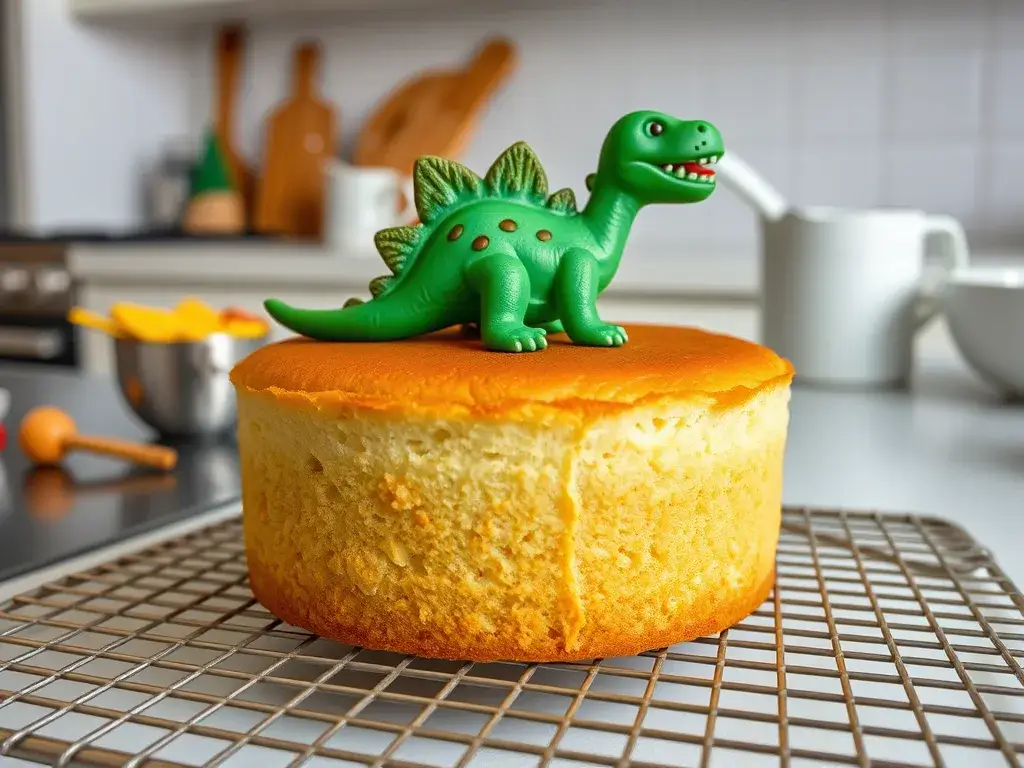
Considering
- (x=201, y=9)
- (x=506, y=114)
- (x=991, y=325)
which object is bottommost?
(x=991, y=325)

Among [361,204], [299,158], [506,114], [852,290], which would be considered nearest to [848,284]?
[852,290]

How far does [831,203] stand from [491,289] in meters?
2.30

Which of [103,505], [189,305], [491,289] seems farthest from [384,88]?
[491,289]

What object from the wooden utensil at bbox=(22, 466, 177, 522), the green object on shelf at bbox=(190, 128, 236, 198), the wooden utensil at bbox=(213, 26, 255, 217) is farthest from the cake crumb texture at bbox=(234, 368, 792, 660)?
the wooden utensil at bbox=(213, 26, 255, 217)

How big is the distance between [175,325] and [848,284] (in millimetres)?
797

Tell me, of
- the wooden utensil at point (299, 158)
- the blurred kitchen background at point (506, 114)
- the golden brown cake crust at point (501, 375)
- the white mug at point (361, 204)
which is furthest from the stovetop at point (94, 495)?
the wooden utensil at point (299, 158)

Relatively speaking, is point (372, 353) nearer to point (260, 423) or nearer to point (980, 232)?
point (260, 423)

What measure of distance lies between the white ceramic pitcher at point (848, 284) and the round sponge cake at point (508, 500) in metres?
0.71

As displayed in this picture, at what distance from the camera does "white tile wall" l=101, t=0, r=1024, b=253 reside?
256cm

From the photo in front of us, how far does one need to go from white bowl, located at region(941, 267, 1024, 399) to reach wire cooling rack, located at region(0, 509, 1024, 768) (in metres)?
0.52

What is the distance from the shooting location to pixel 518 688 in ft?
1.56

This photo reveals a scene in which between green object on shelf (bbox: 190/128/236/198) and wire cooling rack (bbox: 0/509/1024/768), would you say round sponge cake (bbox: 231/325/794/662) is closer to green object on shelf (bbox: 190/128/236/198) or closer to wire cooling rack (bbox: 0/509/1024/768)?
wire cooling rack (bbox: 0/509/1024/768)

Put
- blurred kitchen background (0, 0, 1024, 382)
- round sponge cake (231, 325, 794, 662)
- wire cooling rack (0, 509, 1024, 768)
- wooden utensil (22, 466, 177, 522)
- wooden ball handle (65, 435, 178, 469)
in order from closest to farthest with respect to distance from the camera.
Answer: wire cooling rack (0, 509, 1024, 768) → round sponge cake (231, 325, 794, 662) → wooden utensil (22, 466, 177, 522) → wooden ball handle (65, 435, 178, 469) → blurred kitchen background (0, 0, 1024, 382)

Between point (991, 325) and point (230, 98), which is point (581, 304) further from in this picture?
point (230, 98)
